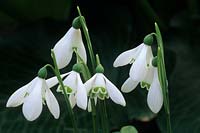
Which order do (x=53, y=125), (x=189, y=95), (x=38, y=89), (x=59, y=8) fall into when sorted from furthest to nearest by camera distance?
(x=59, y=8)
(x=189, y=95)
(x=53, y=125)
(x=38, y=89)

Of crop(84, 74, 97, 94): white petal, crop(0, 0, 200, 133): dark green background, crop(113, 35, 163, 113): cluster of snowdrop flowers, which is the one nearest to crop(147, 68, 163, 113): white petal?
crop(113, 35, 163, 113): cluster of snowdrop flowers

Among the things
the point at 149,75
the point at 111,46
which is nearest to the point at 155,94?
the point at 149,75

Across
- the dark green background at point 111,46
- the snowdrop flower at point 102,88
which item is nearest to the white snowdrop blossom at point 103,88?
the snowdrop flower at point 102,88

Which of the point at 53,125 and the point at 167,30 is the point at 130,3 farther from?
the point at 53,125

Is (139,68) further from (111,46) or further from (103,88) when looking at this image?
(111,46)

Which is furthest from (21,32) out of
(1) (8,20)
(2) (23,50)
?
(1) (8,20)

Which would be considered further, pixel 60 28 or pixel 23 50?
pixel 60 28

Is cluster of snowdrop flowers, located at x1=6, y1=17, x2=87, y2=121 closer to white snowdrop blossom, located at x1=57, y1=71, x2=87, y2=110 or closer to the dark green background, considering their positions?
white snowdrop blossom, located at x1=57, y1=71, x2=87, y2=110
